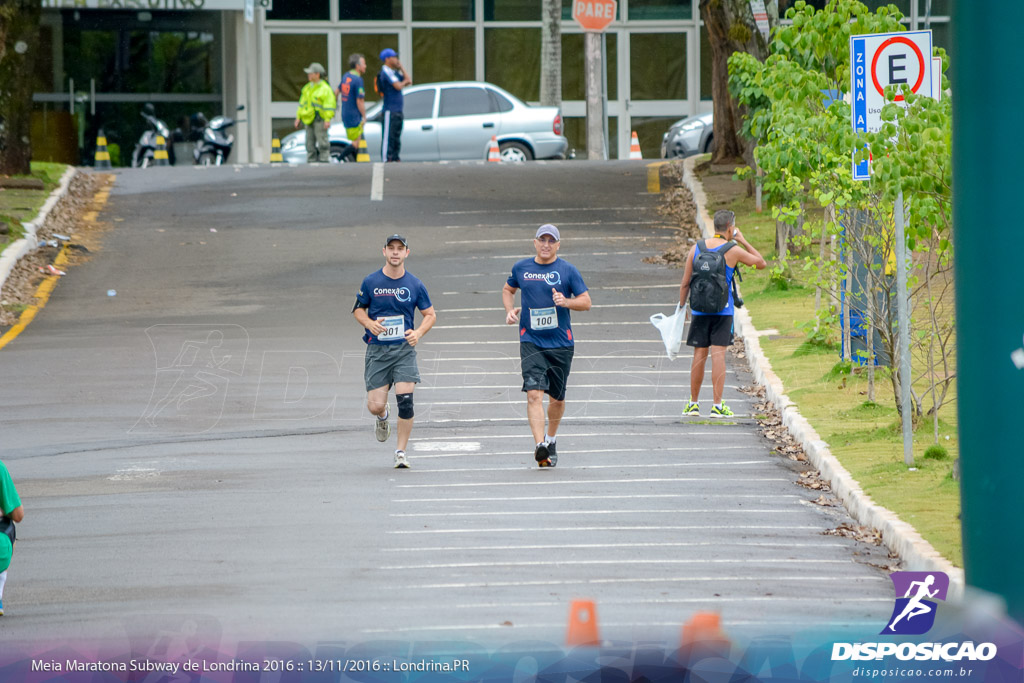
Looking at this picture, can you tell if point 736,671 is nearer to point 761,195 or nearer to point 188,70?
point 761,195

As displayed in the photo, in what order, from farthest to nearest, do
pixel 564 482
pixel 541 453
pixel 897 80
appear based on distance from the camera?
pixel 541 453
pixel 564 482
pixel 897 80

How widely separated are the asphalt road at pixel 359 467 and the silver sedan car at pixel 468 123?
Answer: 735 centimetres

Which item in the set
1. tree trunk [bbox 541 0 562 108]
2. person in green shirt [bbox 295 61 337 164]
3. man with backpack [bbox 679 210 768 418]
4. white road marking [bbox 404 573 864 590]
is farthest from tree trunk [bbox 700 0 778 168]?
white road marking [bbox 404 573 864 590]

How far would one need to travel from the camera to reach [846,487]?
32.5 feet

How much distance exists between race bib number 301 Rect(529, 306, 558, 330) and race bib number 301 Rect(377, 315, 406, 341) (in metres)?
0.95

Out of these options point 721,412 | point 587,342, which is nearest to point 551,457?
point 721,412

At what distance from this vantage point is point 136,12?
124 ft

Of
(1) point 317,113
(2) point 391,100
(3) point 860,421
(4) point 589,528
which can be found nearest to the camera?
(4) point 589,528

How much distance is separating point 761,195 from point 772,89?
29.9 feet

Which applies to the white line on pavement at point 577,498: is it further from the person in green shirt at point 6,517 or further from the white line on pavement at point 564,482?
the person in green shirt at point 6,517

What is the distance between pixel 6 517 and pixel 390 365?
4.24m

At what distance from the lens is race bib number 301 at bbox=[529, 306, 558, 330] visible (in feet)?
37.5

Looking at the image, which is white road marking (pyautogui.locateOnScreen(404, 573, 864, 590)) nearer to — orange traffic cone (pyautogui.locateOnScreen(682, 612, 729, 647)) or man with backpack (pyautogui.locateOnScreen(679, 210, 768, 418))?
orange traffic cone (pyautogui.locateOnScreen(682, 612, 729, 647))

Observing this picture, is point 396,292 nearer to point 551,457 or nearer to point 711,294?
point 551,457
